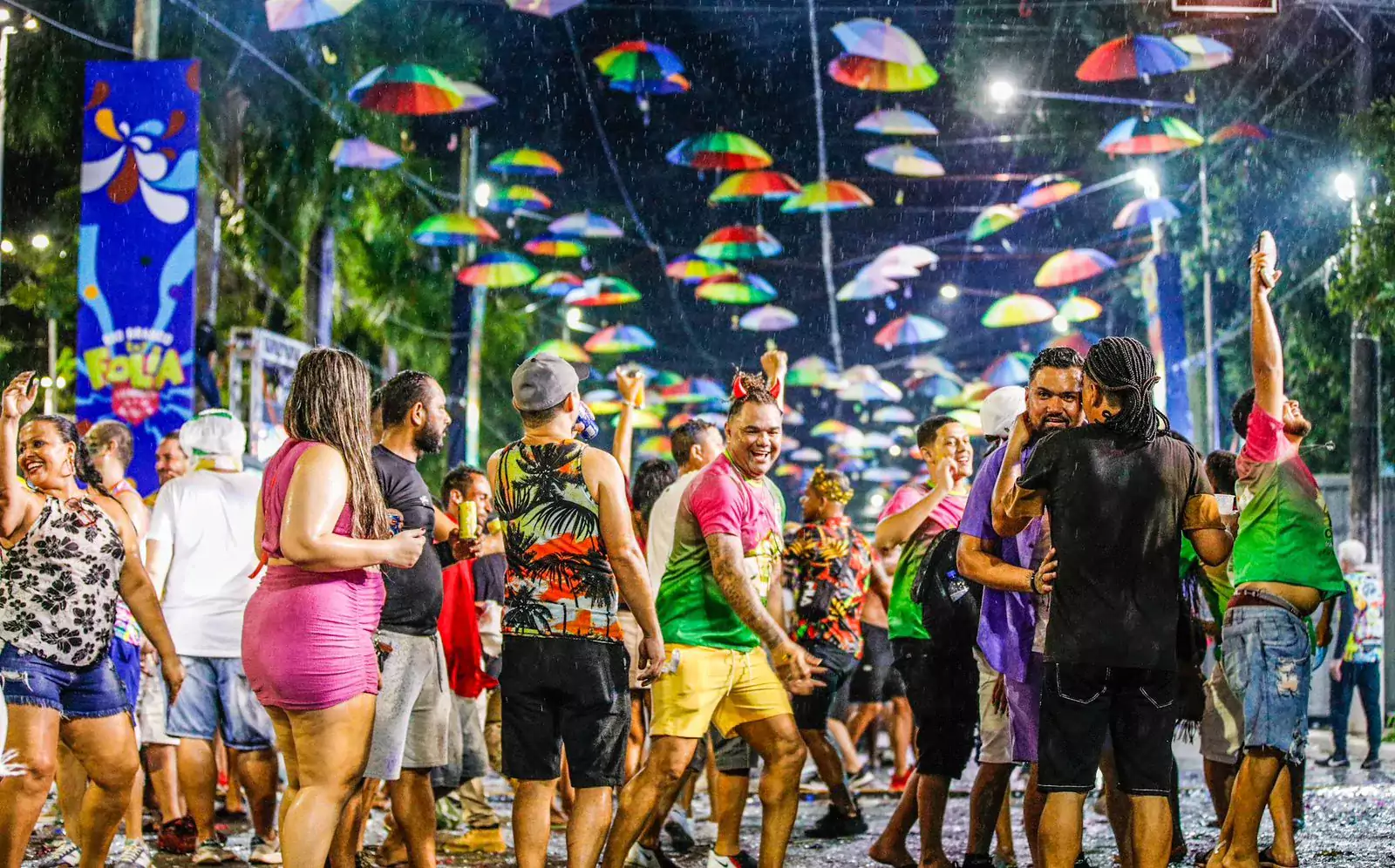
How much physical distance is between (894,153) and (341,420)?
45.5ft

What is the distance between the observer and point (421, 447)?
6055 millimetres

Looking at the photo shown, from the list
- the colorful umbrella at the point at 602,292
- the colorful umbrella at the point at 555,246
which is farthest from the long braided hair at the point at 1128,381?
the colorful umbrella at the point at 602,292

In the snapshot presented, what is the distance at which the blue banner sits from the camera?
12570 mm

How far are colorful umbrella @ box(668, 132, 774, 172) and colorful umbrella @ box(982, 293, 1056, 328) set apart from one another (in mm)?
6303

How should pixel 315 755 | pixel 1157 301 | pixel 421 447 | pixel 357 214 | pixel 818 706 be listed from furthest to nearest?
pixel 357 214, pixel 1157 301, pixel 818 706, pixel 421 447, pixel 315 755

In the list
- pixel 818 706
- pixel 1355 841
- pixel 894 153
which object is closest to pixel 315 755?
pixel 818 706

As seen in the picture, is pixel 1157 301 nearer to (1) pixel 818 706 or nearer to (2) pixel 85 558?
(1) pixel 818 706

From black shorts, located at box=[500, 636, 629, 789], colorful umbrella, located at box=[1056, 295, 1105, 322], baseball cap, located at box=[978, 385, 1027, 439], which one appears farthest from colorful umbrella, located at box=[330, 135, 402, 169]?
black shorts, located at box=[500, 636, 629, 789]

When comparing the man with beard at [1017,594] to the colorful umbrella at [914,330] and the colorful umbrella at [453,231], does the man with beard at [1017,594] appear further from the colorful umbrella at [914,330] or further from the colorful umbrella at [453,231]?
the colorful umbrella at [914,330]

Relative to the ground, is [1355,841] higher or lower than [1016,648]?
lower

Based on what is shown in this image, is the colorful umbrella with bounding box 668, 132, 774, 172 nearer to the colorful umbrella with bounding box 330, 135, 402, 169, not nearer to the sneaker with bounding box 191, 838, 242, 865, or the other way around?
the colorful umbrella with bounding box 330, 135, 402, 169

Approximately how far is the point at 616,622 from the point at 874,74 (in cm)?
1034

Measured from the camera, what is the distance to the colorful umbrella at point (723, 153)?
16.4m

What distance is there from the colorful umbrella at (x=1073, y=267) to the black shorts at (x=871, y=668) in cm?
1032
